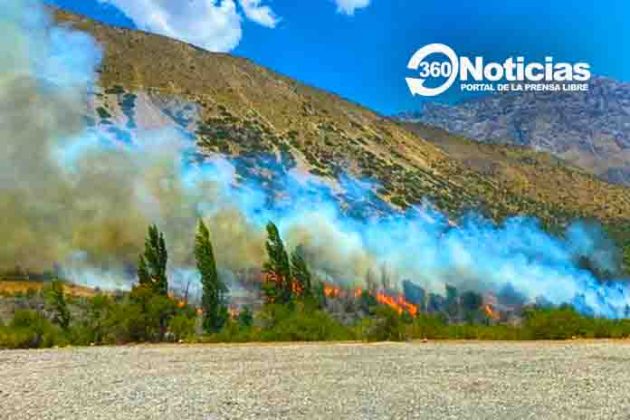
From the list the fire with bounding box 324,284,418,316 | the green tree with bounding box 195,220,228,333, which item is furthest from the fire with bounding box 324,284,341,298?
the green tree with bounding box 195,220,228,333

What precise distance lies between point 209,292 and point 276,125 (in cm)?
9285

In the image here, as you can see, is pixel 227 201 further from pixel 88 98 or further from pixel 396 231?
pixel 88 98

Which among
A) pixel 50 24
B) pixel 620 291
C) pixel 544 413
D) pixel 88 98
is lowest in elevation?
pixel 544 413

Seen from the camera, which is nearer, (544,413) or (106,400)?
(544,413)

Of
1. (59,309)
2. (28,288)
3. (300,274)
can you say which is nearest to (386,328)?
(59,309)

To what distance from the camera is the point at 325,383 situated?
2108 cm

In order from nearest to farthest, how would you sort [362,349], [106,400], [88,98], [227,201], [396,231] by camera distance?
[106,400] → [362,349] → [227,201] → [396,231] → [88,98]

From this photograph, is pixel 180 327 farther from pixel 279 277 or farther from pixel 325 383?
pixel 325 383

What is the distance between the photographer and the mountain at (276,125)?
132 metres

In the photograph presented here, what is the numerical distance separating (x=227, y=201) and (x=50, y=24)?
59691 mm

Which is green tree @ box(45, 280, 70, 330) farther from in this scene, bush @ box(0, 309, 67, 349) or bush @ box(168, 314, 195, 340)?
Result: bush @ box(168, 314, 195, 340)

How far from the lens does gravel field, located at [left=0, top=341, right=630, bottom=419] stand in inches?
664

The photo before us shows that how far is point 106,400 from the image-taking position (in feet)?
62.1

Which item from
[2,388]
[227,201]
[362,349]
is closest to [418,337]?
[362,349]
